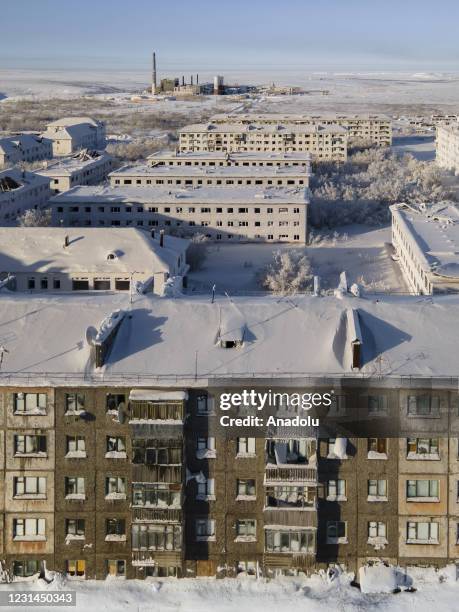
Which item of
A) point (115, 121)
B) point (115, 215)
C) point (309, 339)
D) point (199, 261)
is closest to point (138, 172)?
point (115, 215)

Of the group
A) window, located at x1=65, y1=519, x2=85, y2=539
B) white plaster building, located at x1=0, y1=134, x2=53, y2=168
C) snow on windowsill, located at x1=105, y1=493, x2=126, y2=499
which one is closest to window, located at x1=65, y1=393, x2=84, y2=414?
snow on windowsill, located at x1=105, y1=493, x2=126, y2=499

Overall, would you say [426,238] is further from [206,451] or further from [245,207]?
[206,451]

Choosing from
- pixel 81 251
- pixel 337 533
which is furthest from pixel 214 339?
pixel 81 251

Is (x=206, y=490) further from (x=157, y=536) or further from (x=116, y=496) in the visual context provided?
(x=116, y=496)

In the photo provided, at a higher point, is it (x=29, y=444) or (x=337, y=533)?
(x=29, y=444)

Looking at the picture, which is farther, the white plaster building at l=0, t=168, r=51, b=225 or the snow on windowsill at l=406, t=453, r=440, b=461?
the white plaster building at l=0, t=168, r=51, b=225

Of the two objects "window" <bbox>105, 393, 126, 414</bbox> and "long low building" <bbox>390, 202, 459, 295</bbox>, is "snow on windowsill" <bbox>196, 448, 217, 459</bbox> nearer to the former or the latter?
"window" <bbox>105, 393, 126, 414</bbox>

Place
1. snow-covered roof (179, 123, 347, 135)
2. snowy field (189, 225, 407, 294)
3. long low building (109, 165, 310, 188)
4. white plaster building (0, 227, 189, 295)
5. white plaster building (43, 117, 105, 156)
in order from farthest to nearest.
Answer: white plaster building (43, 117, 105, 156) → snow-covered roof (179, 123, 347, 135) → long low building (109, 165, 310, 188) → snowy field (189, 225, 407, 294) → white plaster building (0, 227, 189, 295)
